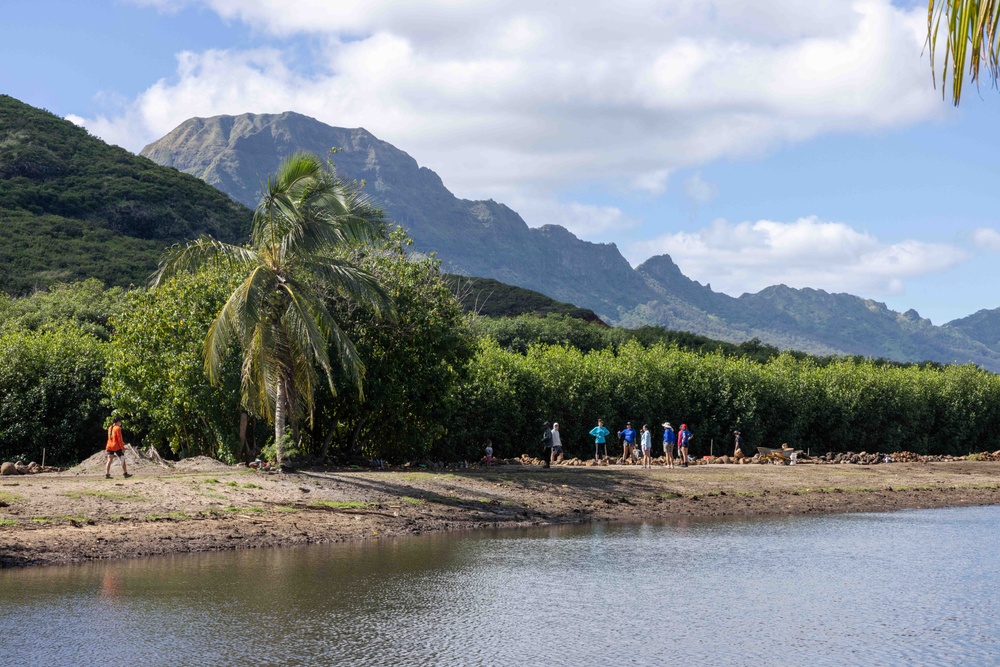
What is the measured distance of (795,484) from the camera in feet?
115

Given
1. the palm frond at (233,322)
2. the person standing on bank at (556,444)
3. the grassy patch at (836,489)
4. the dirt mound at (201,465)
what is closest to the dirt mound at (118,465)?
the dirt mound at (201,465)

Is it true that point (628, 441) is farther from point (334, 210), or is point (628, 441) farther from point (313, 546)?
point (313, 546)

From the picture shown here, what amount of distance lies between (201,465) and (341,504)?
5.33 metres

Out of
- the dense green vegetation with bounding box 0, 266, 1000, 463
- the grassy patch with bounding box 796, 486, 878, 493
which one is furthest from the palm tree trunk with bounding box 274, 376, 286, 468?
the grassy patch with bounding box 796, 486, 878, 493

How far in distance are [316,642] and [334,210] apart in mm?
15144

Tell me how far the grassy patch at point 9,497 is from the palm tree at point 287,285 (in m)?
5.46

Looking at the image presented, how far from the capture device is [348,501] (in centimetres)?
2452

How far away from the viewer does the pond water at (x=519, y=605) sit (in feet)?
41.8

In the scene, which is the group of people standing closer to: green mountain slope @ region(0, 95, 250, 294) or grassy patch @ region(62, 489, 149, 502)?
grassy patch @ region(62, 489, 149, 502)

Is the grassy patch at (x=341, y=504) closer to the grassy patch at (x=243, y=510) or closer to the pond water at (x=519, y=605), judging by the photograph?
the grassy patch at (x=243, y=510)

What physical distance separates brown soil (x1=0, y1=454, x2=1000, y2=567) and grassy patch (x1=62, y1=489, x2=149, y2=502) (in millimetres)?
23

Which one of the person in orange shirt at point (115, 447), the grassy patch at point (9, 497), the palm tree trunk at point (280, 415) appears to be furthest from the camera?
the palm tree trunk at point (280, 415)

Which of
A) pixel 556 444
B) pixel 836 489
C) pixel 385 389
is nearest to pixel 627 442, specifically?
pixel 556 444

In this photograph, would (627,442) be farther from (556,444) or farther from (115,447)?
(115,447)
